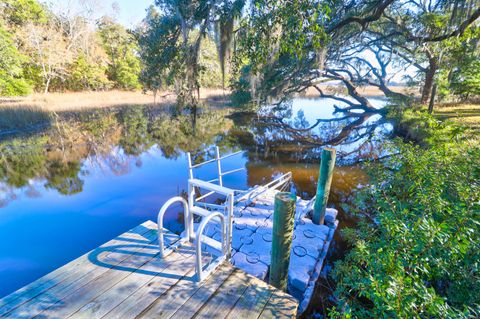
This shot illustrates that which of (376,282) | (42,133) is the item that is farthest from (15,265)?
(42,133)

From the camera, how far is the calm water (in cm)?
410

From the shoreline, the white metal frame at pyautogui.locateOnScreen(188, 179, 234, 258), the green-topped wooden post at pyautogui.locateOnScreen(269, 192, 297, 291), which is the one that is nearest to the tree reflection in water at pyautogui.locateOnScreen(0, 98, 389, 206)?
the shoreline

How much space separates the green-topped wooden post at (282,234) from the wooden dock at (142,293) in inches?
15.4

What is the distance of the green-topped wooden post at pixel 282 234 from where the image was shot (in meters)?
2.22

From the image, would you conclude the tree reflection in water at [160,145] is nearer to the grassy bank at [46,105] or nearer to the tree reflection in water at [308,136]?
the tree reflection in water at [308,136]

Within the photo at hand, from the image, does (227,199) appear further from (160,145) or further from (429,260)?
(160,145)

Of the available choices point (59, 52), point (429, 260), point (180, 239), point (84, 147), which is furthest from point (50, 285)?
point (59, 52)

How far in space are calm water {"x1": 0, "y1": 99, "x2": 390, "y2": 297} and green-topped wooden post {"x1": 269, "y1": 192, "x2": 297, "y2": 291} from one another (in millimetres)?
2110

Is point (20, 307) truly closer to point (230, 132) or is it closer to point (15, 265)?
point (15, 265)

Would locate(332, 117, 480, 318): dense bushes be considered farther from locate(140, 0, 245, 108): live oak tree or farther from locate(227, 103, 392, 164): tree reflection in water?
locate(140, 0, 245, 108): live oak tree

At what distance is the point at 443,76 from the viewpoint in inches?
483

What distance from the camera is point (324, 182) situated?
3.75m

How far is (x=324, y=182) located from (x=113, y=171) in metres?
6.69

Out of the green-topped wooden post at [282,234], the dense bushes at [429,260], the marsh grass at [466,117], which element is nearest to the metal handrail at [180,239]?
the green-topped wooden post at [282,234]
